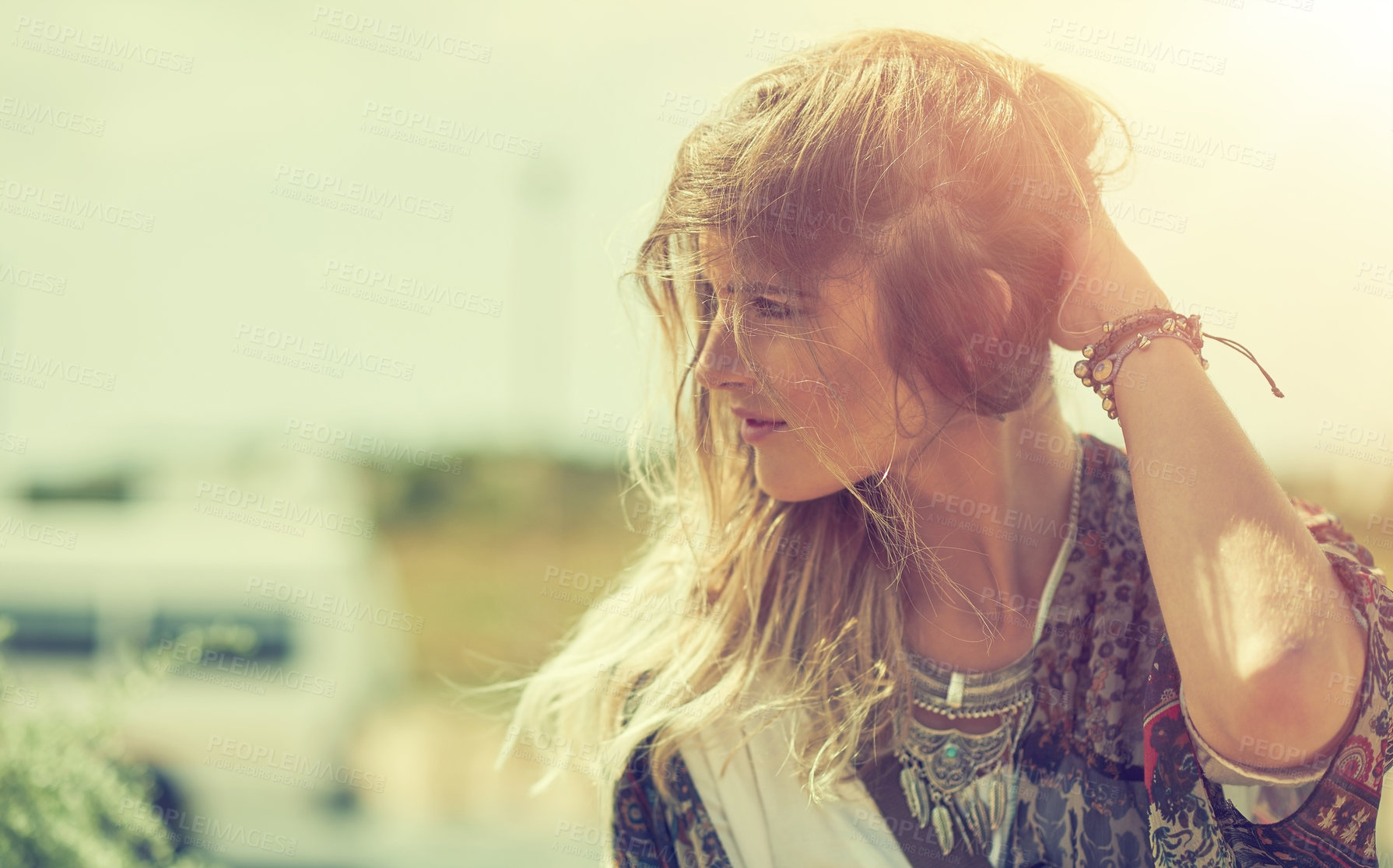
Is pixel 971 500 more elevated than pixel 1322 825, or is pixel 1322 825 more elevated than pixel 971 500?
pixel 971 500

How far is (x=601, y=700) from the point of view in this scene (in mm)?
1798

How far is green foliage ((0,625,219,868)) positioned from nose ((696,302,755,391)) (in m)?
1.15

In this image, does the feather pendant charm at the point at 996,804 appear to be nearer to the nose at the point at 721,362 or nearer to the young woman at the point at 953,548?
the young woman at the point at 953,548

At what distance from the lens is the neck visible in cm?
166

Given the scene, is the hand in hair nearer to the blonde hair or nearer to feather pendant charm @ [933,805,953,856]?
the blonde hair

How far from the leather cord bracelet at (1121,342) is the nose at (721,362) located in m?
0.48

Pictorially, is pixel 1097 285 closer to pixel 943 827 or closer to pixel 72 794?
pixel 943 827

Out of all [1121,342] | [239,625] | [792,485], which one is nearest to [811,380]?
[792,485]

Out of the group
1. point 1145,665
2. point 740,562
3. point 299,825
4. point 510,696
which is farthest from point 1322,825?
point 299,825

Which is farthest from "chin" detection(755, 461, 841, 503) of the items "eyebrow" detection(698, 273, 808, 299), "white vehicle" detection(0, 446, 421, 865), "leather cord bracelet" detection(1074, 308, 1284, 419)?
"white vehicle" detection(0, 446, 421, 865)

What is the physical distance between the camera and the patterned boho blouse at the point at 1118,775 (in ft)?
4.18

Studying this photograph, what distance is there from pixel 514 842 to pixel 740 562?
4841 mm

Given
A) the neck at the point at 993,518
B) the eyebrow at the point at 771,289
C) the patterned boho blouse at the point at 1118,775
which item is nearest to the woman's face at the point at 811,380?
the eyebrow at the point at 771,289

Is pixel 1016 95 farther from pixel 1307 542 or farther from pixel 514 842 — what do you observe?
pixel 514 842
